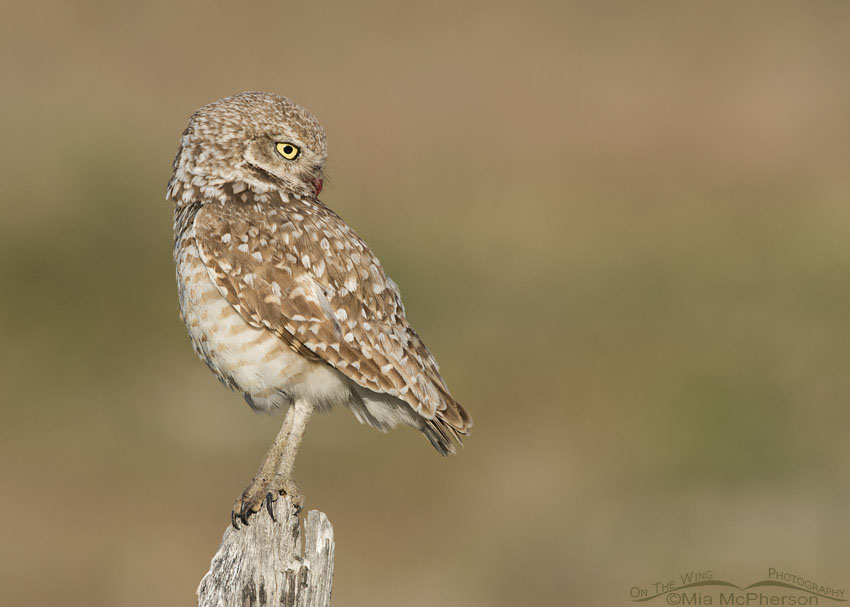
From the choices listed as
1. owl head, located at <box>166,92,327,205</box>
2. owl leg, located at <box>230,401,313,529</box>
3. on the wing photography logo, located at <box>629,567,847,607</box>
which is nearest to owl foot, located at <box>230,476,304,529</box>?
owl leg, located at <box>230,401,313,529</box>

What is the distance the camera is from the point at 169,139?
16797 mm

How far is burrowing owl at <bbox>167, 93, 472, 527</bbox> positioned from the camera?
15.1 feet

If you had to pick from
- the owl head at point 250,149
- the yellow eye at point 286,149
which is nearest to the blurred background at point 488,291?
the owl head at point 250,149

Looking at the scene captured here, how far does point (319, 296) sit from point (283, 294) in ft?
0.53

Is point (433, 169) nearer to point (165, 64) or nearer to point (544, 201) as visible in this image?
point (544, 201)

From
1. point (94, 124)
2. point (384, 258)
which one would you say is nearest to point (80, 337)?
point (384, 258)

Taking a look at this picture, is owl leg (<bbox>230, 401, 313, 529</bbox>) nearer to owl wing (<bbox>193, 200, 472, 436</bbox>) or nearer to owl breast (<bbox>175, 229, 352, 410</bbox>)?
owl breast (<bbox>175, 229, 352, 410</bbox>)

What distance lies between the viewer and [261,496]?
4.63m

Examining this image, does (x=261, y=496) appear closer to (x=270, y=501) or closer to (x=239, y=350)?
(x=270, y=501)

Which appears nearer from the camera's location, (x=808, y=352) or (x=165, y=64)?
(x=808, y=352)

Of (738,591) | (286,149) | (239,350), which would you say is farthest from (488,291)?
(239,350)

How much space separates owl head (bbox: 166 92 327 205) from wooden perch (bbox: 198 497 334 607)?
1591 millimetres

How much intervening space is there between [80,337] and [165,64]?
6.38 m

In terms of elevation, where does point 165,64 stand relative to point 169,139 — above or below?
above
